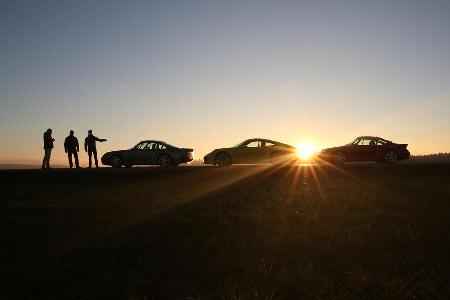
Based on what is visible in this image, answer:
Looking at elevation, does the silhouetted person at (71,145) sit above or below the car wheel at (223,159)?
above

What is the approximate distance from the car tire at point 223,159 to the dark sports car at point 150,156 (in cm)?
135

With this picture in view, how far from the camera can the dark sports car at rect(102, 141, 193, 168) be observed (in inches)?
917

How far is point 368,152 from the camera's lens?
23.9 meters

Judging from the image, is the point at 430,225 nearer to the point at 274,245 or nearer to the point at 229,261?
the point at 274,245

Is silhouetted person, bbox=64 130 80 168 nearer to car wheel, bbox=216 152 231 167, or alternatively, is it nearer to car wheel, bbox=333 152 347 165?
car wheel, bbox=216 152 231 167

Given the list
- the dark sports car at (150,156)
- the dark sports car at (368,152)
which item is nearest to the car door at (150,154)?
the dark sports car at (150,156)

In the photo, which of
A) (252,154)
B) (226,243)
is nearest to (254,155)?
→ (252,154)

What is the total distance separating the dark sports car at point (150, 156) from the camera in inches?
917

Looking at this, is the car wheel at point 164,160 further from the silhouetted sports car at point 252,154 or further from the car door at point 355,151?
the car door at point 355,151

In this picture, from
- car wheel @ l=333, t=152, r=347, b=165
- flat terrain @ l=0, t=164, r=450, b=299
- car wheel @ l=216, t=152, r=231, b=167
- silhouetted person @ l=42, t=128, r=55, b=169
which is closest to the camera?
flat terrain @ l=0, t=164, r=450, b=299

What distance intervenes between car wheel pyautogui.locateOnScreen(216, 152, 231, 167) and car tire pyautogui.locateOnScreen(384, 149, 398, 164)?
305 inches

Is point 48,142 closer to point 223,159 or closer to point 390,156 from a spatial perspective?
point 223,159

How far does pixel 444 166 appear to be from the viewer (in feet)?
70.0

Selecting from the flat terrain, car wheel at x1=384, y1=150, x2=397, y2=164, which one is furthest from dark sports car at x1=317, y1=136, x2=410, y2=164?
the flat terrain
